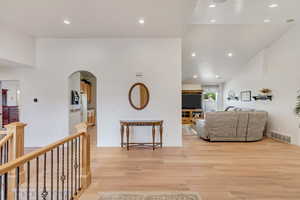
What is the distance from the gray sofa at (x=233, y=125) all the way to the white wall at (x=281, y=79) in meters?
0.70

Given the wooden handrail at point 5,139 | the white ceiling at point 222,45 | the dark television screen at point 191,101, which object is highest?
the white ceiling at point 222,45

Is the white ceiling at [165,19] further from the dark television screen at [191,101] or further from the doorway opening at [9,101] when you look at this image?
the dark television screen at [191,101]

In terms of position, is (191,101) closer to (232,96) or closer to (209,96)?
(209,96)

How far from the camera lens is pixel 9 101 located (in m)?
5.24

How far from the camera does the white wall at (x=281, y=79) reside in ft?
17.9

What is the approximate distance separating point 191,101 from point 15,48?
347 inches

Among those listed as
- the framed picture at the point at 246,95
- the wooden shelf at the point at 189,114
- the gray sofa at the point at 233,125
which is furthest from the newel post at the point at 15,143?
the wooden shelf at the point at 189,114

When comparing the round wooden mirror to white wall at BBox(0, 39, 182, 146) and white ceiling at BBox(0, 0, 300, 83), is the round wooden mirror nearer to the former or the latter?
white wall at BBox(0, 39, 182, 146)

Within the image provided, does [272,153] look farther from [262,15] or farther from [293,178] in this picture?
[262,15]

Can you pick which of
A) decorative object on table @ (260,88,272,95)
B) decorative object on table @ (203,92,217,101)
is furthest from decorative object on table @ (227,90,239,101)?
decorative object on table @ (260,88,272,95)

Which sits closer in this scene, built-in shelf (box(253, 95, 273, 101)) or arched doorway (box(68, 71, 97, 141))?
arched doorway (box(68, 71, 97, 141))

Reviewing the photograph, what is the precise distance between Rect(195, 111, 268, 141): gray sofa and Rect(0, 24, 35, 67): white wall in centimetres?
532

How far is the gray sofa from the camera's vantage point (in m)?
5.76

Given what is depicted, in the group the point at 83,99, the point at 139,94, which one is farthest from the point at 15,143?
the point at 83,99
